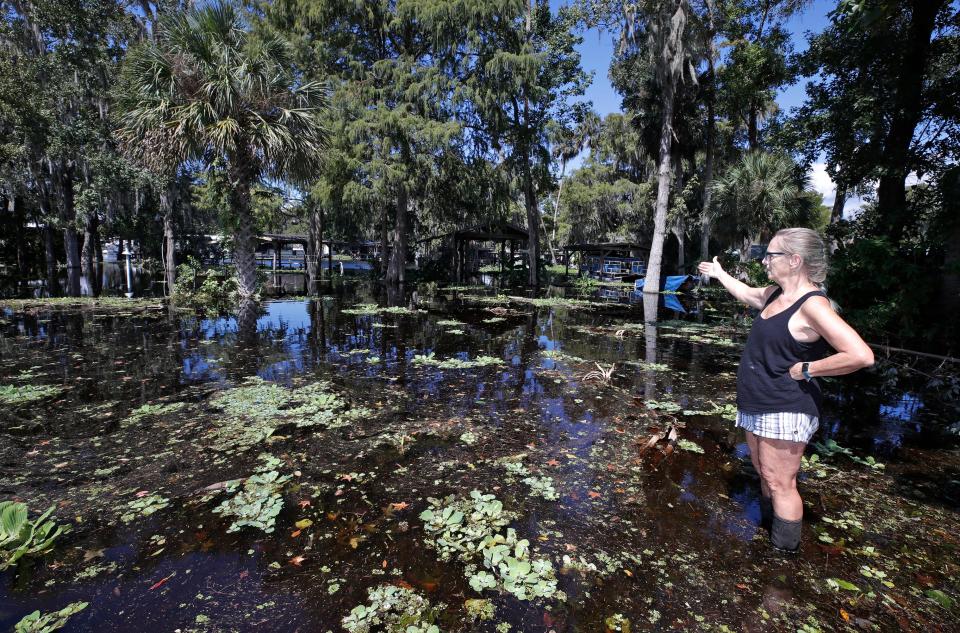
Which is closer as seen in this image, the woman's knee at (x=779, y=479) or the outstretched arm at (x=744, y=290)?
the woman's knee at (x=779, y=479)

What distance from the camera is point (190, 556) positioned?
8.72 feet

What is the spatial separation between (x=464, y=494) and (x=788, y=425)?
2232 mm

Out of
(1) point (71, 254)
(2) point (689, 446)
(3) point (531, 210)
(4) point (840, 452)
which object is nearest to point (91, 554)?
(2) point (689, 446)

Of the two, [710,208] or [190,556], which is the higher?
Answer: [710,208]

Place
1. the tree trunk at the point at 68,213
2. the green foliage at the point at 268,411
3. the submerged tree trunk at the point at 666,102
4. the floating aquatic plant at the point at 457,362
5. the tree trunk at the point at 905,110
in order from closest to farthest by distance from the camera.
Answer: the green foliage at the point at 268,411 → the floating aquatic plant at the point at 457,362 → the tree trunk at the point at 905,110 → the submerged tree trunk at the point at 666,102 → the tree trunk at the point at 68,213

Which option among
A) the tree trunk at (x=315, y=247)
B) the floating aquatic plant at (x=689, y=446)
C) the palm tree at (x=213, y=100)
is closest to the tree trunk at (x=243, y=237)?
the palm tree at (x=213, y=100)

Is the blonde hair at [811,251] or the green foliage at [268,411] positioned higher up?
the blonde hair at [811,251]

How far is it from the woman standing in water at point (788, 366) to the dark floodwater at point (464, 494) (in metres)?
0.56

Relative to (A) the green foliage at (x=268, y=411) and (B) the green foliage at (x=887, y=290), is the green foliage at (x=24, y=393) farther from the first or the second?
(B) the green foliage at (x=887, y=290)

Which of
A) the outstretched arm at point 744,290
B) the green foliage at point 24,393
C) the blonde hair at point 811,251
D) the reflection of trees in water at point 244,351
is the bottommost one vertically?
the green foliage at point 24,393

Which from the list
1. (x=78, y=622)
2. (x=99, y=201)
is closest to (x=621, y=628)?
(x=78, y=622)

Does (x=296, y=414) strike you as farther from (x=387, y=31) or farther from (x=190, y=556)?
(x=387, y=31)

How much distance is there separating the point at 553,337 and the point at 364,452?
714 cm

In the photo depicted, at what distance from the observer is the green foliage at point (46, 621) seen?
82.9 inches
